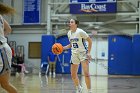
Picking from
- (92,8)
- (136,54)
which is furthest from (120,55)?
(92,8)

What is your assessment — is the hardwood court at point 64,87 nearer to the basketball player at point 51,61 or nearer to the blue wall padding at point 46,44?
the basketball player at point 51,61

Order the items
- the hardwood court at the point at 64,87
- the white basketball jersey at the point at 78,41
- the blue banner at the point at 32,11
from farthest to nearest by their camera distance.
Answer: the blue banner at the point at 32,11
the hardwood court at the point at 64,87
the white basketball jersey at the point at 78,41

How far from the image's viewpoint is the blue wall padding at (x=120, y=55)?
20.5 metres

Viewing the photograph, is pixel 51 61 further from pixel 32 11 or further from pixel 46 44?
pixel 32 11

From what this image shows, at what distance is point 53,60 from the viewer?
21.0 meters

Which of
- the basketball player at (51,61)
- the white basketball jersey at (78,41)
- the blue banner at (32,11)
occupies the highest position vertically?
the blue banner at (32,11)

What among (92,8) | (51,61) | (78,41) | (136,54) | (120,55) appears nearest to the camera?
(78,41)

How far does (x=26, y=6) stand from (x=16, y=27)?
1678mm

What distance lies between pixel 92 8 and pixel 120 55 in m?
3.47

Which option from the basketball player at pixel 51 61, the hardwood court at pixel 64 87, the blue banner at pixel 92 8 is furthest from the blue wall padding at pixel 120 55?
the hardwood court at pixel 64 87

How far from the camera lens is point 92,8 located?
21.2 meters

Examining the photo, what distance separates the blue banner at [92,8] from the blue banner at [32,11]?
2462 mm

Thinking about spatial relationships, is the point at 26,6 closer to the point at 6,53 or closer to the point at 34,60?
the point at 34,60

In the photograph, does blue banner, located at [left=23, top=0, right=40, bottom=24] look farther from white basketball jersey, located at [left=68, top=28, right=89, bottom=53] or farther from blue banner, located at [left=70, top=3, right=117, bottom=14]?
white basketball jersey, located at [left=68, top=28, right=89, bottom=53]
